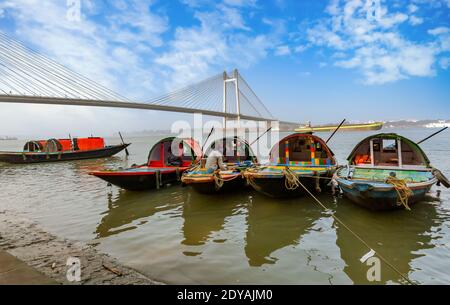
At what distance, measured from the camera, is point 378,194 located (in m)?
6.18

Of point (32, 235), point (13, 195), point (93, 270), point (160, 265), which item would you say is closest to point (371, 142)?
point (160, 265)

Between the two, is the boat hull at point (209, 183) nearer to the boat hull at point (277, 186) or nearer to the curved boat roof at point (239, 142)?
the boat hull at point (277, 186)

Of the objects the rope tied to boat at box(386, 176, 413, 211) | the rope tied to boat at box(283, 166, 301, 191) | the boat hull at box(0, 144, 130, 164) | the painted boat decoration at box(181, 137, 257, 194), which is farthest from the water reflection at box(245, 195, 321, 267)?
the boat hull at box(0, 144, 130, 164)

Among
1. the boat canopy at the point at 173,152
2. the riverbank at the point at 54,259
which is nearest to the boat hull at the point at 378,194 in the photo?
the riverbank at the point at 54,259

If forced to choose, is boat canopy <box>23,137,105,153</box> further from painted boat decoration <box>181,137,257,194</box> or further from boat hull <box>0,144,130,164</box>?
painted boat decoration <box>181,137,257,194</box>

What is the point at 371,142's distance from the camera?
9555 mm

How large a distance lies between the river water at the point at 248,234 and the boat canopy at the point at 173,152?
2.65 m

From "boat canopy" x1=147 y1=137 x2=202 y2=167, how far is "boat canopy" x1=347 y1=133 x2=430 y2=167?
6553 millimetres

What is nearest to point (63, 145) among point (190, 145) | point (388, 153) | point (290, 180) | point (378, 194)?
point (190, 145)

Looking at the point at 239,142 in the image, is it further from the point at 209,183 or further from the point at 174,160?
the point at 209,183

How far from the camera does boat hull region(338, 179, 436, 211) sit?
6141 millimetres
